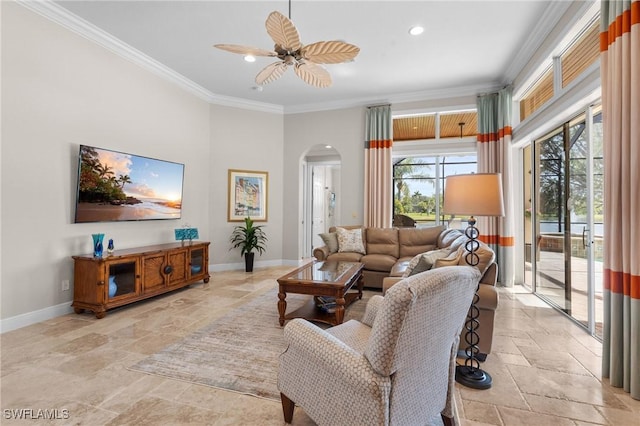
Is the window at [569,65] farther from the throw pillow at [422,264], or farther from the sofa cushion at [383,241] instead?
the sofa cushion at [383,241]

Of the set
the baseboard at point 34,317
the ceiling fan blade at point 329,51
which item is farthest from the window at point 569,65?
the baseboard at point 34,317

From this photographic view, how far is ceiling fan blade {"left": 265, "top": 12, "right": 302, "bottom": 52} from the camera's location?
2275mm

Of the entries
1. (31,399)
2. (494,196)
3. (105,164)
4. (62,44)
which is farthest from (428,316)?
(62,44)

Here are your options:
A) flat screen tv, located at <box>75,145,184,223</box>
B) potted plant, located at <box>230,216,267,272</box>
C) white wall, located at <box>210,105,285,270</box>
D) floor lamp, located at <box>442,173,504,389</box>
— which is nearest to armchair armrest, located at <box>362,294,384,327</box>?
floor lamp, located at <box>442,173,504,389</box>

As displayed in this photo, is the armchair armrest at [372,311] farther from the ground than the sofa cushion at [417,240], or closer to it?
closer to it

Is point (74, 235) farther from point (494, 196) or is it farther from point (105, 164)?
point (494, 196)

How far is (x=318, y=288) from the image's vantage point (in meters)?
2.97

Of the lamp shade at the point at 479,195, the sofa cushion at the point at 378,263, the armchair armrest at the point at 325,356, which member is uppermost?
the lamp shade at the point at 479,195

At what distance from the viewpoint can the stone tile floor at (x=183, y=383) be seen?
1.74 m

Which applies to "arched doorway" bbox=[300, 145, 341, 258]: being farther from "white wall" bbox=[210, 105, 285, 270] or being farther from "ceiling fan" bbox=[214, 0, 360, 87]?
"ceiling fan" bbox=[214, 0, 360, 87]

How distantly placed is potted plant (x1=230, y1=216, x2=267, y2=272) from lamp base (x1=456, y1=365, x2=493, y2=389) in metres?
4.33

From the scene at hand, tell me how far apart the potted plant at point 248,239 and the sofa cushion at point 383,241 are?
2.24 meters

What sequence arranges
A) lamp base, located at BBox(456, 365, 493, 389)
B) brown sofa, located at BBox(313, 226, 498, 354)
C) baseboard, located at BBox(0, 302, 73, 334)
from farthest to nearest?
brown sofa, located at BBox(313, 226, 498, 354)
baseboard, located at BBox(0, 302, 73, 334)
lamp base, located at BBox(456, 365, 493, 389)

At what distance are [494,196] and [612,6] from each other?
5.29 feet
